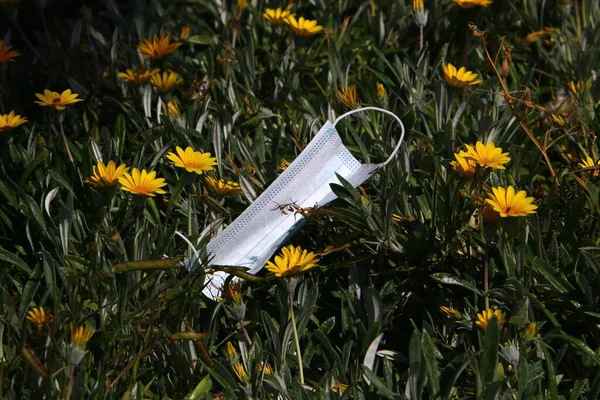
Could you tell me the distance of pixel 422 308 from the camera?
7.16ft

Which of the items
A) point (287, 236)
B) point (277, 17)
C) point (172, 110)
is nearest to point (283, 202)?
point (287, 236)

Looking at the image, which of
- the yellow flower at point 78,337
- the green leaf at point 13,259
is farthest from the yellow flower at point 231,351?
the green leaf at point 13,259

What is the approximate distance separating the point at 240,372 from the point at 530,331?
0.61 metres

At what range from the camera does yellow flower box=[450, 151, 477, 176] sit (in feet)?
6.72

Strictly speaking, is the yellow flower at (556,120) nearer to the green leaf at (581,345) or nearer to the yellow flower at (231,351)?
the green leaf at (581,345)

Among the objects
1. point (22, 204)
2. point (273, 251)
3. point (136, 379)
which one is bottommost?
point (273, 251)

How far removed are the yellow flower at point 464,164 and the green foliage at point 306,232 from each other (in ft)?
0.08

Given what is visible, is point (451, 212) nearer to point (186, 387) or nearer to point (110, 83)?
point (186, 387)

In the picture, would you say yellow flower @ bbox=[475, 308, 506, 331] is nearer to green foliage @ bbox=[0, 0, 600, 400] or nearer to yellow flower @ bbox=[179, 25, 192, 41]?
green foliage @ bbox=[0, 0, 600, 400]

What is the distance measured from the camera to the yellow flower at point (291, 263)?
1.94 meters

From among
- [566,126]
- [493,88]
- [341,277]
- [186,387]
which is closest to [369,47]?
[493,88]

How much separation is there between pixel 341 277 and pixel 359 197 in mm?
266

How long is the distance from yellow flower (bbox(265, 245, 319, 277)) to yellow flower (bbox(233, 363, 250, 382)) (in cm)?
21

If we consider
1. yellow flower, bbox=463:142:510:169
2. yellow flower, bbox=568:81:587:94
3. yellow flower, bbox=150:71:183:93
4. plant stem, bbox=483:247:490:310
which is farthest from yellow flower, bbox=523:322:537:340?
yellow flower, bbox=150:71:183:93
